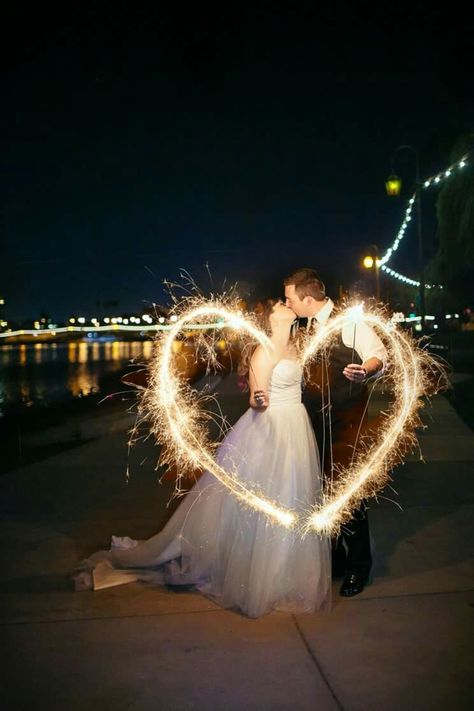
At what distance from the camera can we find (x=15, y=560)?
534 cm

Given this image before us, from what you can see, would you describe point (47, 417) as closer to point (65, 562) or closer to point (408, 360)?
point (65, 562)

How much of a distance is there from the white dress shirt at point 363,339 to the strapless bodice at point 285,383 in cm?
36

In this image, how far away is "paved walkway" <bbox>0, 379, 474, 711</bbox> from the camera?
3.32m

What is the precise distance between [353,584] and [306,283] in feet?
6.61

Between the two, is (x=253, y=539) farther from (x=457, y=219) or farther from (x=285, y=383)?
(x=457, y=219)

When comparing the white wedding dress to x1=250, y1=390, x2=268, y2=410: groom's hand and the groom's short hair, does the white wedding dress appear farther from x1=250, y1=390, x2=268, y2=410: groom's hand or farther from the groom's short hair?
the groom's short hair

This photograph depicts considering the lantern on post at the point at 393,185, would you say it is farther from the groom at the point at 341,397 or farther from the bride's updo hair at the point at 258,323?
the bride's updo hair at the point at 258,323

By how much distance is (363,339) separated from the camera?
4609mm

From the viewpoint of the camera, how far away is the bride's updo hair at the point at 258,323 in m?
4.53

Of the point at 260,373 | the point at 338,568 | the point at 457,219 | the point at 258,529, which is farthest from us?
the point at 457,219

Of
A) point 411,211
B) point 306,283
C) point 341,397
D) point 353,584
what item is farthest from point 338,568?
point 411,211

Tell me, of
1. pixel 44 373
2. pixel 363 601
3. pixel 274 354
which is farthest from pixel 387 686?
pixel 44 373

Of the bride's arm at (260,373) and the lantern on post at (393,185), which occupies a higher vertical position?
the lantern on post at (393,185)

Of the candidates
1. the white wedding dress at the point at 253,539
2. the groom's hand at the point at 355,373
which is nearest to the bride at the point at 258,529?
the white wedding dress at the point at 253,539
